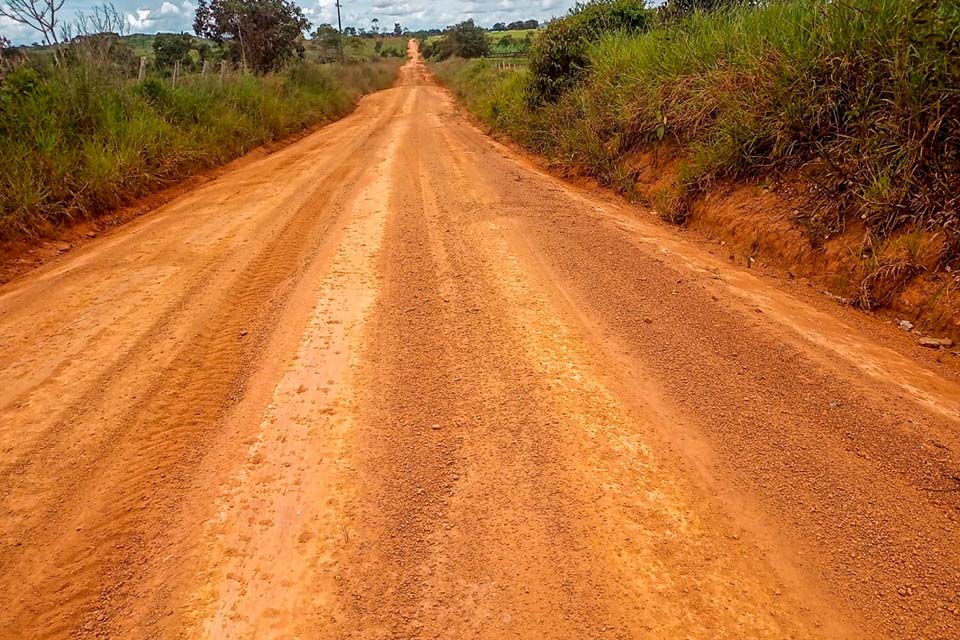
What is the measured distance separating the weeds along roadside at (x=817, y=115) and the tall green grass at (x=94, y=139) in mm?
6295

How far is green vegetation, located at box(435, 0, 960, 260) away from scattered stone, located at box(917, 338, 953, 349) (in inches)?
22.5

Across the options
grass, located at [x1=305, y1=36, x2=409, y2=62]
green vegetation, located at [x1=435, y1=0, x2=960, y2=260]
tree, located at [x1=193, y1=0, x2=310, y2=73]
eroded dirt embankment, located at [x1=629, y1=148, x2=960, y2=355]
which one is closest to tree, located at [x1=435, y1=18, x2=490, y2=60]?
grass, located at [x1=305, y1=36, x2=409, y2=62]

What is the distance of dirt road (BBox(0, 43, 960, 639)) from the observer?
5.72 feet

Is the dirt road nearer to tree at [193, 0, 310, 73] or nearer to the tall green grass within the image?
the tall green grass

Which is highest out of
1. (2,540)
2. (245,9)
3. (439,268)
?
(245,9)

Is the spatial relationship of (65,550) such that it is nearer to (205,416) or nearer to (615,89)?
(205,416)

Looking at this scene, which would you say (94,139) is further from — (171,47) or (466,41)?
(466,41)

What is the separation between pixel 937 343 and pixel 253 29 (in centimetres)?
1995

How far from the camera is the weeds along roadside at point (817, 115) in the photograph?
12.3 feet

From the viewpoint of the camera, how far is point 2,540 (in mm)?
2043

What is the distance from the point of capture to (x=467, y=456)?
236cm

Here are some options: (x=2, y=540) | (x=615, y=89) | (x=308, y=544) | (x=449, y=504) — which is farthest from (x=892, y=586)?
(x=615, y=89)

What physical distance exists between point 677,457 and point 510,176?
5932 mm

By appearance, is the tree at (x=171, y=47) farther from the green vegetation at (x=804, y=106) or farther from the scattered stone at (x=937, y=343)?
the scattered stone at (x=937, y=343)
